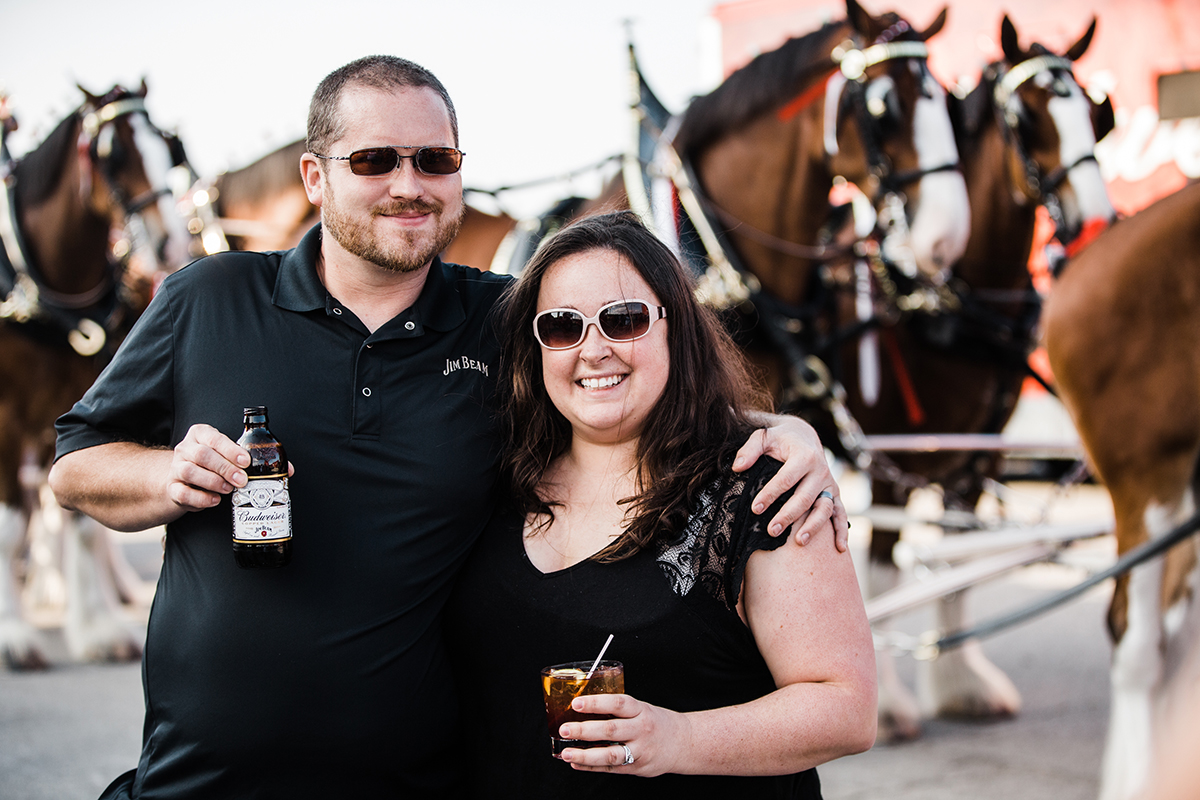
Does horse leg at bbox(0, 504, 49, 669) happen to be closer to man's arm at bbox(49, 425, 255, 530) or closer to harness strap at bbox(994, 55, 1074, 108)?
man's arm at bbox(49, 425, 255, 530)

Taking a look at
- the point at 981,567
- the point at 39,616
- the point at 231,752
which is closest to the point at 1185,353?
the point at 981,567

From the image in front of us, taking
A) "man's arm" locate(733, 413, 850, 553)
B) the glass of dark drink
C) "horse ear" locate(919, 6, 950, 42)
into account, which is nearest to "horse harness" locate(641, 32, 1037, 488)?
"horse ear" locate(919, 6, 950, 42)

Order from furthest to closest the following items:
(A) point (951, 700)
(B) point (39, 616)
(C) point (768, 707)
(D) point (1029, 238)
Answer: (B) point (39, 616), (D) point (1029, 238), (A) point (951, 700), (C) point (768, 707)

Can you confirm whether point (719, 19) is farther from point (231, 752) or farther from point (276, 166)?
point (231, 752)

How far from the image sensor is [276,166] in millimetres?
6891

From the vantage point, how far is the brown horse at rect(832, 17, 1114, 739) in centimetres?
455

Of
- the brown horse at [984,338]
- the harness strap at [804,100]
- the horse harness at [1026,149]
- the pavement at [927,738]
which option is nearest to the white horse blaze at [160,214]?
the pavement at [927,738]

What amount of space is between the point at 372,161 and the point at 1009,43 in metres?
3.97

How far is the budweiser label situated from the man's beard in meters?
0.50

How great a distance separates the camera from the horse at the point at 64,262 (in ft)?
17.3

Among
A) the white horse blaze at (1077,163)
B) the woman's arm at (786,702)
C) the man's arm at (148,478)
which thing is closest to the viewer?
the woman's arm at (786,702)

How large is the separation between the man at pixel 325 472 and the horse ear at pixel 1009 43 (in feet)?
12.0

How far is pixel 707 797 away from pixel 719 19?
35.1ft

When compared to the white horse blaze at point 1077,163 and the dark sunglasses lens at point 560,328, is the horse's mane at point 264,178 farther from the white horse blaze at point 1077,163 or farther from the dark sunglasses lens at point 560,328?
the dark sunglasses lens at point 560,328
